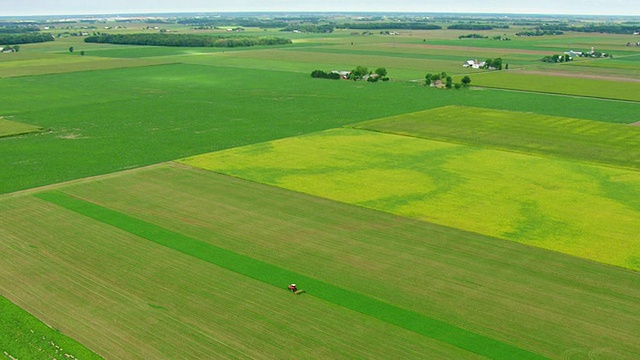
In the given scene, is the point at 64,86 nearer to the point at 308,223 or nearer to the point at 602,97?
the point at 308,223

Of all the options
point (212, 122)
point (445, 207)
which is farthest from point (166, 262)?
point (212, 122)

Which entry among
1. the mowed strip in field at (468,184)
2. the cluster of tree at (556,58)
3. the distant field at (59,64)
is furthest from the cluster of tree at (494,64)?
the distant field at (59,64)

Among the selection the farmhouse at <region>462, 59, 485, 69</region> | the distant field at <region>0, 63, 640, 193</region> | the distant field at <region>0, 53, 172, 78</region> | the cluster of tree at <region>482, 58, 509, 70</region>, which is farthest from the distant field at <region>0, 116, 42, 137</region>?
the farmhouse at <region>462, 59, 485, 69</region>

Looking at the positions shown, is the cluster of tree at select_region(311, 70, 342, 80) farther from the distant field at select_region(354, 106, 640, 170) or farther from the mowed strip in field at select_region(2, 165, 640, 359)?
the mowed strip in field at select_region(2, 165, 640, 359)

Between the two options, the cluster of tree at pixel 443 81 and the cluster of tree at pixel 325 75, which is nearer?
the cluster of tree at pixel 443 81

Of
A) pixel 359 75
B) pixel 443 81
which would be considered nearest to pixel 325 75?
pixel 359 75

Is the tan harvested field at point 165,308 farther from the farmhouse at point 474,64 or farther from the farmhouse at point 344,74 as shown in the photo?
the farmhouse at point 474,64
